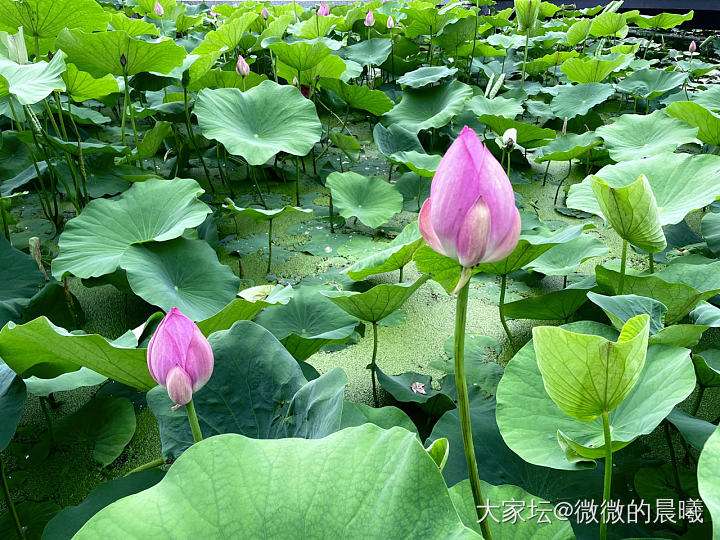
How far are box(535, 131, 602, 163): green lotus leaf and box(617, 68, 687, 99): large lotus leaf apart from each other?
981mm

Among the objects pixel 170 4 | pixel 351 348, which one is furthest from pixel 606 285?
pixel 170 4

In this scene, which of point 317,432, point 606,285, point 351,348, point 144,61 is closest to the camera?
point 317,432

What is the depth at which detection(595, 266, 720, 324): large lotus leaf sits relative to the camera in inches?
38.8

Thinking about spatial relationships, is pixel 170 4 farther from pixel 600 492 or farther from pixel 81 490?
pixel 600 492

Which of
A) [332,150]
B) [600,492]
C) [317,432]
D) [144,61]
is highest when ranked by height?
[144,61]

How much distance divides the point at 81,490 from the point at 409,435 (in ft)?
2.77

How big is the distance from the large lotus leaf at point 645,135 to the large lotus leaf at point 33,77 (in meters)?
1.71

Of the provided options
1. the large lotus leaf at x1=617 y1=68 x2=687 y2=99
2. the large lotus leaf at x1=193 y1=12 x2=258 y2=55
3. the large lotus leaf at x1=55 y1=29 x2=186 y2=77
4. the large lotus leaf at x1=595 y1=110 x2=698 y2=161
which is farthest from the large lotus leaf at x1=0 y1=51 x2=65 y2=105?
the large lotus leaf at x1=617 y1=68 x2=687 y2=99

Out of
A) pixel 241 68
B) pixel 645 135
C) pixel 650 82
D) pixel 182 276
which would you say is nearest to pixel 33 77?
pixel 182 276

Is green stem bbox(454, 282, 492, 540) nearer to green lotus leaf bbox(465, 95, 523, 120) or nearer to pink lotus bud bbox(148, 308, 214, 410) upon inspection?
pink lotus bud bbox(148, 308, 214, 410)

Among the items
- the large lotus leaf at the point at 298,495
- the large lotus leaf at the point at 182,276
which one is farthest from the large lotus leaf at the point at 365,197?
the large lotus leaf at the point at 298,495

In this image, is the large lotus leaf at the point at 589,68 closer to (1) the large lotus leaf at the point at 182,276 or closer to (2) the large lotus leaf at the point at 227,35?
(2) the large lotus leaf at the point at 227,35

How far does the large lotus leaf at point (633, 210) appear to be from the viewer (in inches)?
34.6

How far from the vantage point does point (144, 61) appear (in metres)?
1.71
